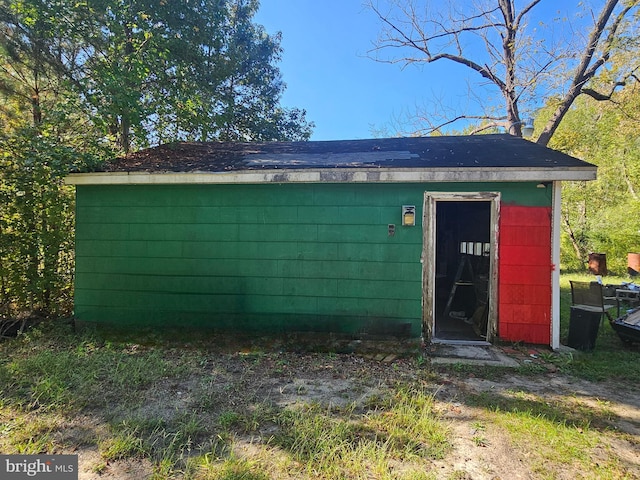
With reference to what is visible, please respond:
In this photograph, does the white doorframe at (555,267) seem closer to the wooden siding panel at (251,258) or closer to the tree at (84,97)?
the wooden siding panel at (251,258)

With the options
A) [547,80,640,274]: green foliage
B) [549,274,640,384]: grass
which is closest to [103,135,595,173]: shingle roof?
[549,274,640,384]: grass

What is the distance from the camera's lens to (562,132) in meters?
13.8

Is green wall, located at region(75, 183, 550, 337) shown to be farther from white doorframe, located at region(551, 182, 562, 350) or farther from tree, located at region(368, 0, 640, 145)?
tree, located at region(368, 0, 640, 145)

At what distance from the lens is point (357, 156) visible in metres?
4.83

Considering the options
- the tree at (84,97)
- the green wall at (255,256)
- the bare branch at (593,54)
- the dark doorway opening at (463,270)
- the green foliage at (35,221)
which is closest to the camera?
the green wall at (255,256)

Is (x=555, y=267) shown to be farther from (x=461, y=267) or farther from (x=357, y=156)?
(x=357, y=156)

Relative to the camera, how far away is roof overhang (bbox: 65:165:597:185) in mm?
3916

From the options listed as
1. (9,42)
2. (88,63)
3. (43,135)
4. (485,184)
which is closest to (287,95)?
(88,63)

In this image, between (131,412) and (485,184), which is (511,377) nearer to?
(485,184)

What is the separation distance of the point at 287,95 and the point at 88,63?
6.91 metres

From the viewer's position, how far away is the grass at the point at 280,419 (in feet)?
→ 6.56

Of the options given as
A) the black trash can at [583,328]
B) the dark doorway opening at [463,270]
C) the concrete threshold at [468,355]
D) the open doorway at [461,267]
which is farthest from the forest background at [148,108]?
the black trash can at [583,328]

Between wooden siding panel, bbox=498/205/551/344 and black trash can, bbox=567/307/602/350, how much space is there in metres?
0.42

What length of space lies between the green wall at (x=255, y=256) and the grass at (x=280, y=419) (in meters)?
0.80
